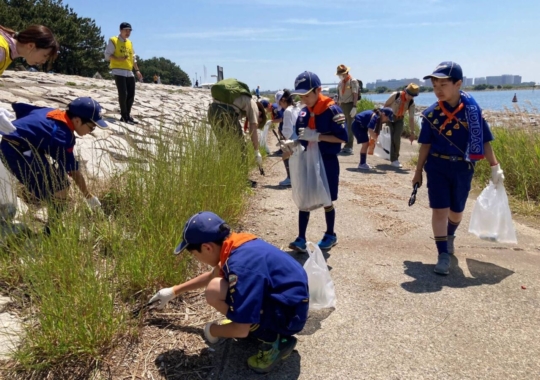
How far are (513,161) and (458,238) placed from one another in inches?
90.7

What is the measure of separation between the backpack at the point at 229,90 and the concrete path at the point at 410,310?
2.07 m

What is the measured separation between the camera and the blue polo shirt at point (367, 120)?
27.1ft

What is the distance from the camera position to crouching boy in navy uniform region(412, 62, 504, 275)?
3479 mm

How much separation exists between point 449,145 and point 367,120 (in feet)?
16.6

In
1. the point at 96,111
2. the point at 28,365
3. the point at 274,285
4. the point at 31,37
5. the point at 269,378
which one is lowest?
the point at 269,378

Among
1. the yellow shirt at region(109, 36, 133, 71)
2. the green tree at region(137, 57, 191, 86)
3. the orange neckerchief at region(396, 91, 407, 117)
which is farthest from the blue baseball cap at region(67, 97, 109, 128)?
the green tree at region(137, 57, 191, 86)

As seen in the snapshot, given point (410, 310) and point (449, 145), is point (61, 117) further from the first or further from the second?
point (449, 145)

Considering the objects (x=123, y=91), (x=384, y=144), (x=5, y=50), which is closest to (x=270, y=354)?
(x=5, y=50)

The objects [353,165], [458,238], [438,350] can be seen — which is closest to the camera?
[438,350]

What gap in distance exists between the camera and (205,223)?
2.28 meters

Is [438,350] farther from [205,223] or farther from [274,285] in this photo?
[205,223]

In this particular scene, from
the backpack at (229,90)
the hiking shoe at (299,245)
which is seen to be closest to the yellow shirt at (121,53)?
the backpack at (229,90)

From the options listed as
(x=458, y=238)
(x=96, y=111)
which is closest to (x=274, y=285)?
(x=96, y=111)

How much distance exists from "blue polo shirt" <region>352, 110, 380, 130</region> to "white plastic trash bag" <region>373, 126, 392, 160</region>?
0.35 meters
